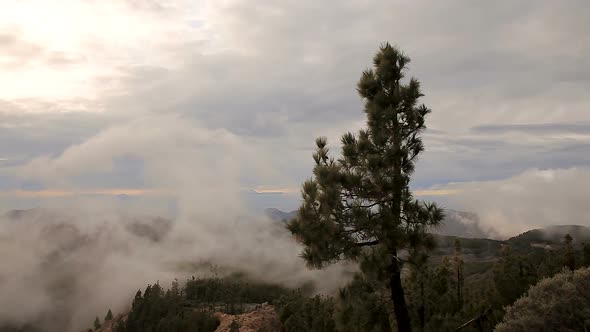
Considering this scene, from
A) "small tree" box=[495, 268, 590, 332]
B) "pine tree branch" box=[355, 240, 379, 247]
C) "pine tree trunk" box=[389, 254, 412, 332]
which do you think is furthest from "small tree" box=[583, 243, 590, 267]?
"pine tree branch" box=[355, 240, 379, 247]

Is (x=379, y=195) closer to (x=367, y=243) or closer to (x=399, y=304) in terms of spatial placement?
(x=367, y=243)

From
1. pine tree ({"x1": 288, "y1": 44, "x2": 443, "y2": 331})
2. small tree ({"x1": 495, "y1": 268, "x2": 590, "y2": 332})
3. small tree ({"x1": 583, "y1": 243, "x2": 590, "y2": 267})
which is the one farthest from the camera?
small tree ({"x1": 583, "y1": 243, "x2": 590, "y2": 267})

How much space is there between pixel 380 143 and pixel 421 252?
4703 millimetres

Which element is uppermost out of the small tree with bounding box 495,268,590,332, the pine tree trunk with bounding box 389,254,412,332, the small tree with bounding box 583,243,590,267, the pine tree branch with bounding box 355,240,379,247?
the pine tree branch with bounding box 355,240,379,247

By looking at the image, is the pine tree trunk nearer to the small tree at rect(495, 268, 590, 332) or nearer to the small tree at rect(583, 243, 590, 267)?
the small tree at rect(495, 268, 590, 332)

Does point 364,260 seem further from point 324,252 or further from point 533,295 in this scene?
point 533,295

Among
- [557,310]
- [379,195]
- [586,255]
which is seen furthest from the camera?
[586,255]

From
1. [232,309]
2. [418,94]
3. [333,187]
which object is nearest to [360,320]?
[333,187]

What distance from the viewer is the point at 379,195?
632 inches

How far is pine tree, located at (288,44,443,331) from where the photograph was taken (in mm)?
15797

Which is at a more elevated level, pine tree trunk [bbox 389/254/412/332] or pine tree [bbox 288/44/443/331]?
pine tree [bbox 288/44/443/331]

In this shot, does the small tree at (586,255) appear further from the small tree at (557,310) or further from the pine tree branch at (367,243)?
the pine tree branch at (367,243)

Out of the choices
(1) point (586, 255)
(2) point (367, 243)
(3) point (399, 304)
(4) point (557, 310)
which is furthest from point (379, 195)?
(1) point (586, 255)

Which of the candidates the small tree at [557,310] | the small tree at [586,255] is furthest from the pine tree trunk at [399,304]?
the small tree at [586,255]
